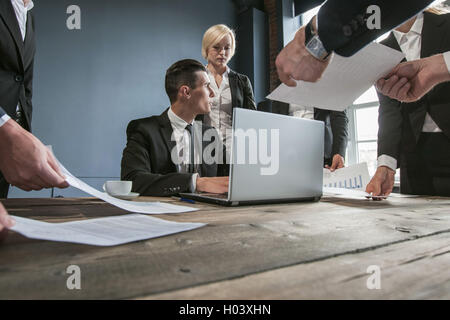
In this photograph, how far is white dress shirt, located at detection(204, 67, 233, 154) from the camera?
212 cm

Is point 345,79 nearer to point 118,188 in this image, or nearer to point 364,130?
point 118,188

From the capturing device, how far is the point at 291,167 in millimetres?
919

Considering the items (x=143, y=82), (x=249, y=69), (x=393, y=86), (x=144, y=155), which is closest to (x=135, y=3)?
(x=143, y=82)

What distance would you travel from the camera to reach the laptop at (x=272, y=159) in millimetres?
823

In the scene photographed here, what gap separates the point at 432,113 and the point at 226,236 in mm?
1286

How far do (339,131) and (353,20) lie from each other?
60.7 inches

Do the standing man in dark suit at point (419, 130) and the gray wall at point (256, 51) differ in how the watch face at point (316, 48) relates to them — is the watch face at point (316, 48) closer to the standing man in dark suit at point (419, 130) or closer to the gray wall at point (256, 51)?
the standing man in dark suit at point (419, 130)

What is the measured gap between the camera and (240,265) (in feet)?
0.99

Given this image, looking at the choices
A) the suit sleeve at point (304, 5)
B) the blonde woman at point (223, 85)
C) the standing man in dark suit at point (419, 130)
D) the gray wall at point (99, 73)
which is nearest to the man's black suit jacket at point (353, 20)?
the standing man in dark suit at point (419, 130)

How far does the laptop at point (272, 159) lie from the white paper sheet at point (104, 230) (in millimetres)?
347

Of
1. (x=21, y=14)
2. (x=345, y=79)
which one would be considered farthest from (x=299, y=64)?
(x=21, y=14)

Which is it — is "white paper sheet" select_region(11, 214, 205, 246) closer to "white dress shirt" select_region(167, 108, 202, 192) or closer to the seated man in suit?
the seated man in suit
